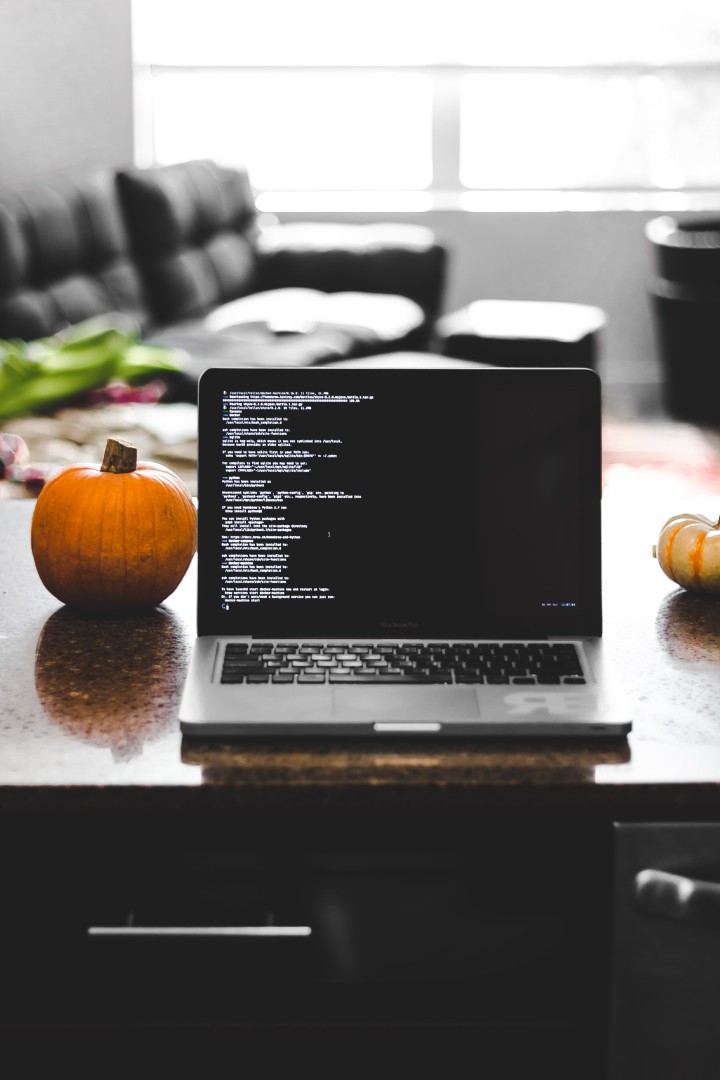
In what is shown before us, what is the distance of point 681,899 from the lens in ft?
2.46

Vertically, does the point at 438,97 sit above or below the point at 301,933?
above

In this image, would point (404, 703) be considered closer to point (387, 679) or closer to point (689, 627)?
point (387, 679)

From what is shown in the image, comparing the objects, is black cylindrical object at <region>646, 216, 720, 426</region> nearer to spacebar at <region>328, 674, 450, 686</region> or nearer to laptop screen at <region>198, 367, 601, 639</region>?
laptop screen at <region>198, 367, 601, 639</region>

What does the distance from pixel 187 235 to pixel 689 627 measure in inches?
153

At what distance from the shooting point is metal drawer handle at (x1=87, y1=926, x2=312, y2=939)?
2.62ft

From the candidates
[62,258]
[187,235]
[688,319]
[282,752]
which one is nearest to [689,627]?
[282,752]

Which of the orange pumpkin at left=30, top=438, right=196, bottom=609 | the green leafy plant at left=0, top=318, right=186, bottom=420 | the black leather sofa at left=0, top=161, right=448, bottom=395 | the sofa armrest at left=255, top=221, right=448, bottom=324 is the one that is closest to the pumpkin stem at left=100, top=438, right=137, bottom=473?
the orange pumpkin at left=30, top=438, right=196, bottom=609

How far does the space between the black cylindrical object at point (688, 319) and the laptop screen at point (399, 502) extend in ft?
14.0

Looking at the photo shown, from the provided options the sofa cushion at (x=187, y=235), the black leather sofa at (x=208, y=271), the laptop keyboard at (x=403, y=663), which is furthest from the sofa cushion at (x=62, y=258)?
the laptop keyboard at (x=403, y=663)

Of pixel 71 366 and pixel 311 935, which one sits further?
pixel 71 366

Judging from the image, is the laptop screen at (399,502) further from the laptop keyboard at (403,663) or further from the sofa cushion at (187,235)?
the sofa cushion at (187,235)

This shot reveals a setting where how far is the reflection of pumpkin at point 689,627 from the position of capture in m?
0.98

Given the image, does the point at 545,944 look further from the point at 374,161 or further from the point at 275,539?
the point at 374,161

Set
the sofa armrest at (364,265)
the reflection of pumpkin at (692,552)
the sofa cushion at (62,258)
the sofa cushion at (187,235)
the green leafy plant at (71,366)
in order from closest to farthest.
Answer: the reflection of pumpkin at (692,552) < the green leafy plant at (71,366) < the sofa cushion at (62,258) < the sofa cushion at (187,235) < the sofa armrest at (364,265)
